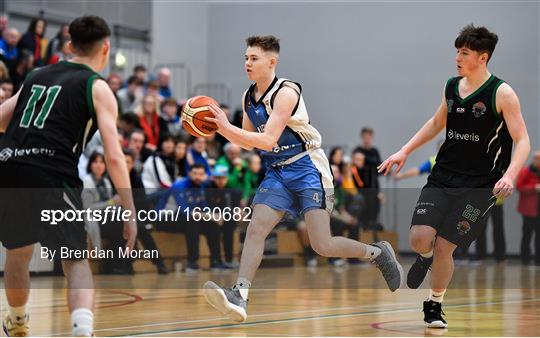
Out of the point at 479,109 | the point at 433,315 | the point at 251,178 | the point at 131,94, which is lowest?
the point at 433,315

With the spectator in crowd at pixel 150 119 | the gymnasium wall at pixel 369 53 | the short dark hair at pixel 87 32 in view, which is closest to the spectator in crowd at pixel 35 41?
the spectator in crowd at pixel 150 119

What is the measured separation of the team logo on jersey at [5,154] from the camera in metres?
5.19

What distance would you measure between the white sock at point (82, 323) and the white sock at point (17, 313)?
0.78 m

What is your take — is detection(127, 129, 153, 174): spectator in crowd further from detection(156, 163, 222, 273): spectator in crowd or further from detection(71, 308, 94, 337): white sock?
detection(71, 308, 94, 337): white sock

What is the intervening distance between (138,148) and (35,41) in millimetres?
2848

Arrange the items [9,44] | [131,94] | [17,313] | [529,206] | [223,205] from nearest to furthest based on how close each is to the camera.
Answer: [17,313]
[223,205]
[9,44]
[131,94]
[529,206]

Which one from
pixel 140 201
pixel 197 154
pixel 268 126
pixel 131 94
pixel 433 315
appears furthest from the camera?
pixel 131 94

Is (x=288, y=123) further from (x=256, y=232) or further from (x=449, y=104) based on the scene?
(x=449, y=104)

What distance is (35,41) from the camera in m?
15.6

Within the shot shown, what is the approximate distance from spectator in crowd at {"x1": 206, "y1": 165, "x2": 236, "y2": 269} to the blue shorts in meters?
6.99

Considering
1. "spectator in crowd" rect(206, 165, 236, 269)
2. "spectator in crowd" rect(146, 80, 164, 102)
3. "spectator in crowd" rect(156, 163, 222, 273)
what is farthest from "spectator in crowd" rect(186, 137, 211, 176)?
"spectator in crowd" rect(146, 80, 164, 102)

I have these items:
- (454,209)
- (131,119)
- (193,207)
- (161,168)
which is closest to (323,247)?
(454,209)

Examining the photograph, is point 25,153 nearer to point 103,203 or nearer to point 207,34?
point 103,203

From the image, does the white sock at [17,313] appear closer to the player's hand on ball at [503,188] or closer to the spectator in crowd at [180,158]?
the player's hand on ball at [503,188]
